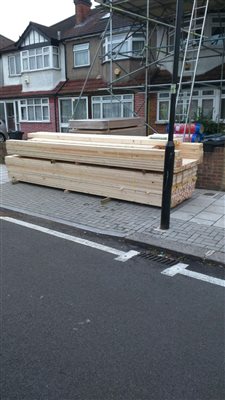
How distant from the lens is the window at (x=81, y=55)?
20609 millimetres

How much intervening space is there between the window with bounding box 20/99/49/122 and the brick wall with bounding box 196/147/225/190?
16.1m

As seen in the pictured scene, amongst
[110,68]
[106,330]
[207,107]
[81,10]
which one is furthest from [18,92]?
[106,330]

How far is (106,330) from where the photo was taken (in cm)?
325

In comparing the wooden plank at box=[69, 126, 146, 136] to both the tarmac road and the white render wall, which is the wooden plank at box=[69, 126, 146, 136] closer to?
the tarmac road

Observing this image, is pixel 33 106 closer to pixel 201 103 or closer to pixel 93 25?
pixel 93 25

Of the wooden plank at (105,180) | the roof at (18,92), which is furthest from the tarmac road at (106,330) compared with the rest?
the roof at (18,92)

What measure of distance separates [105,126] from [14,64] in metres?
18.2

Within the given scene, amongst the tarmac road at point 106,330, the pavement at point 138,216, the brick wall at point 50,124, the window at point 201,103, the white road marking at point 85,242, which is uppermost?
the window at point 201,103

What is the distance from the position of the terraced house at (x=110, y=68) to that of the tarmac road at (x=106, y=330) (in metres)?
9.14

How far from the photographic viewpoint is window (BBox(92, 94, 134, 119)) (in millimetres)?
18031

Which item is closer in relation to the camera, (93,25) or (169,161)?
(169,161)

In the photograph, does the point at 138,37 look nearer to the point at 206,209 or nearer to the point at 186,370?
the point at 206,209

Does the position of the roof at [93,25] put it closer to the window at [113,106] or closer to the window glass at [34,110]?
the window at [113,106]

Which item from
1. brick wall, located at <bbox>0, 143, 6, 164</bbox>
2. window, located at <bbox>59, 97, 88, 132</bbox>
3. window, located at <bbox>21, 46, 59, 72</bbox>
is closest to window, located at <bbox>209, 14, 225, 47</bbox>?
window, located at <bbox>59, 97, 88, 132</bbox>
